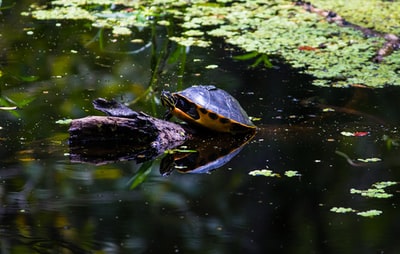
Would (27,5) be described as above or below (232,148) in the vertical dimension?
below

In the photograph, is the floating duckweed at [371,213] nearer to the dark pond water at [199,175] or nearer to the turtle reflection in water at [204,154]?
the dark pond water at [199,175]

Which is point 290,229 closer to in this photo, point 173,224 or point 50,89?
point 173,224

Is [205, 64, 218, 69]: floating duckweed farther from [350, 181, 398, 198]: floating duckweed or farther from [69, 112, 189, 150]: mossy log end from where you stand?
[350, 181, 398, 198]: floating duckweed

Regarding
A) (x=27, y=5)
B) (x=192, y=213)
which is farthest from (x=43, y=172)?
(x=27, y=5)

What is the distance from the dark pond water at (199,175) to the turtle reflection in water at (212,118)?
8 centimetres

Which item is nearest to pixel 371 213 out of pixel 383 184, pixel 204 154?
pixel 383 184

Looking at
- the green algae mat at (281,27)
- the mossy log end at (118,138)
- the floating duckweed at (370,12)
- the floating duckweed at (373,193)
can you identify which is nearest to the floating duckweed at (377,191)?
the floating duckweed at (373,193)

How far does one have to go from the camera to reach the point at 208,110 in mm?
3979

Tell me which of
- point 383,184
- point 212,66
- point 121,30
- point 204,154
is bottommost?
point 121,30

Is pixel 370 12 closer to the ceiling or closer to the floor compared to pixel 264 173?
closer to the floor

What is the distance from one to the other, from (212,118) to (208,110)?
0.05 metres

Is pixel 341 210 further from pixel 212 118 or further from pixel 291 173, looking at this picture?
pixel 212 118

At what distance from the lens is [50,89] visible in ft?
15.6

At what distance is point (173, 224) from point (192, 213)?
145 millimetres
